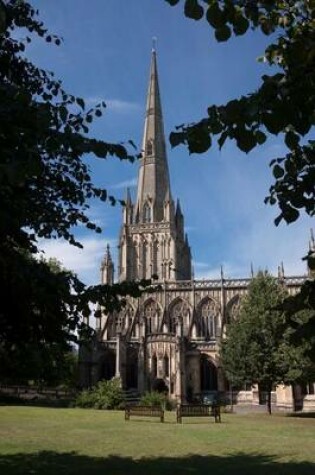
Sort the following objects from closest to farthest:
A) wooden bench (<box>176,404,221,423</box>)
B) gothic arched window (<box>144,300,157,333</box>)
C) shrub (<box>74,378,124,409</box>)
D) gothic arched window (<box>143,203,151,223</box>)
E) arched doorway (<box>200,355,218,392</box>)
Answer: wooden bench (<box>176,404,221,423</box>)
shrub (<box>74,378,124,409</box>)
arched doorway (<box>200,355,218,392</box>)
gothic arched window (<box>144,300,157,333</box>)
gothic arched window (<box>143,203,151,223</box>)

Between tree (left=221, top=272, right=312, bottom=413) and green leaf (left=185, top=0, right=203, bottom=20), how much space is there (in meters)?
33.3

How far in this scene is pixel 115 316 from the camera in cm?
6806

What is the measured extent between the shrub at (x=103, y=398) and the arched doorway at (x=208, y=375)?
62.3 ft

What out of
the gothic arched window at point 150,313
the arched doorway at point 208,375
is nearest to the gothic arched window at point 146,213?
the gothic arched window at point 150,313

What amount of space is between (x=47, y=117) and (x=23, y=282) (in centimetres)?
395

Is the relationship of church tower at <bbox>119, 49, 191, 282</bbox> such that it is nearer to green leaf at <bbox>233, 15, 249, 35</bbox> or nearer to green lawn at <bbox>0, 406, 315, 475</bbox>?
green lawn at <bbox>0, 406, 315, 475</bbox>

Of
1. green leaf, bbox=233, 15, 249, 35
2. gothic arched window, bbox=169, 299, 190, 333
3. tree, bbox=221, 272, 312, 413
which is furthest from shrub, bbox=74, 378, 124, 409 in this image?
green leaf, bbox=233, 15, 249, 35

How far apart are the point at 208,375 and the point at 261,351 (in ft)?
73.3

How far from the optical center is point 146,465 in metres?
11.9

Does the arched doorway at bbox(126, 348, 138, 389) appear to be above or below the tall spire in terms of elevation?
below

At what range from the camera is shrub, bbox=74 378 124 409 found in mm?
39812

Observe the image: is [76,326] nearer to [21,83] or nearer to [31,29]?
[21,83]

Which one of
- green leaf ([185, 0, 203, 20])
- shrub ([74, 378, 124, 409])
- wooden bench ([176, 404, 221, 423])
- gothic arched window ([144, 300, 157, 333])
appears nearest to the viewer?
green leaf ([185, 0, 203, 20])

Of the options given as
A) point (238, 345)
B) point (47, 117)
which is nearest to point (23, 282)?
point (47, 117)
